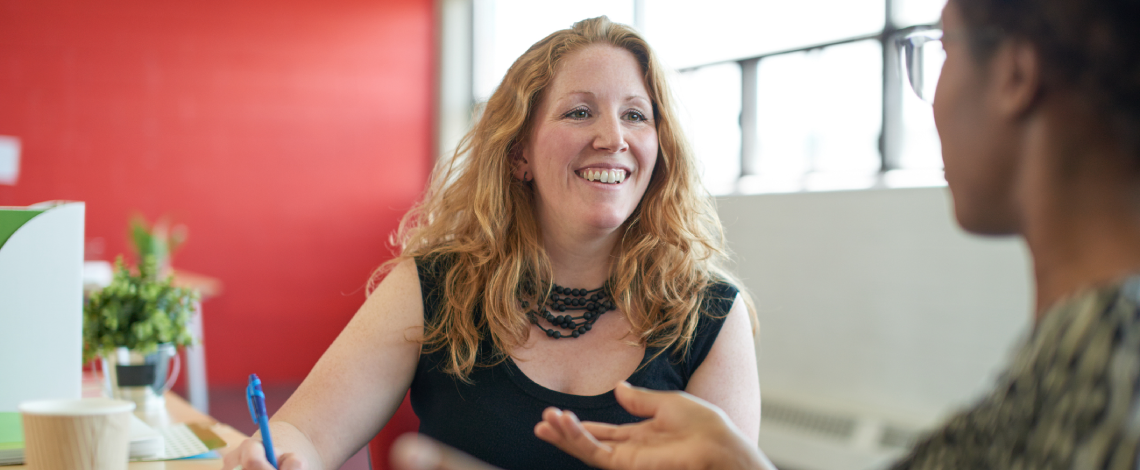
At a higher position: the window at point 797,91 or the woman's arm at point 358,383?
the window at point 797,91

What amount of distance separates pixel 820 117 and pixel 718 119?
64cm

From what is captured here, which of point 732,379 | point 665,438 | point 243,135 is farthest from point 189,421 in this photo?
point 243,135

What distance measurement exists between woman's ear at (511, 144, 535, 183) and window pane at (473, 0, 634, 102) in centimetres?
334

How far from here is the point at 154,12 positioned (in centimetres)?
529

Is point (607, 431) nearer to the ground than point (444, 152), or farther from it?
nearer to the ground

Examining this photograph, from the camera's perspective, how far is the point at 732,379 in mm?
1405

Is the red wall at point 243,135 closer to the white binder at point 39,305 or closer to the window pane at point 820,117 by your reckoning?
the window pane at point 820,117

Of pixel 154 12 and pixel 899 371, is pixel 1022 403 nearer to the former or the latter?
pixel 899 371

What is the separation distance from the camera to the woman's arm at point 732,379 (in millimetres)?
1383

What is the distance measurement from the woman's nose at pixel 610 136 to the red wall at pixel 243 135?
12.3 ft

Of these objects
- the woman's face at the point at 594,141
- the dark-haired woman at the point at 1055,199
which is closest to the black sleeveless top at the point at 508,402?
the woman's face at the point at 594,141

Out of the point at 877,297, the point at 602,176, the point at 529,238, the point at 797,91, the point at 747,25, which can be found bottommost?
the point at 877,297

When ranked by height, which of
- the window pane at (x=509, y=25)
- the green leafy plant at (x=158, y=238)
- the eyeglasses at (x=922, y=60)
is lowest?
the green leafy plant at (x=158, y=238)

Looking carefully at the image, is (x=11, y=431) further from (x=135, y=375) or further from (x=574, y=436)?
(x=574, y=436)
